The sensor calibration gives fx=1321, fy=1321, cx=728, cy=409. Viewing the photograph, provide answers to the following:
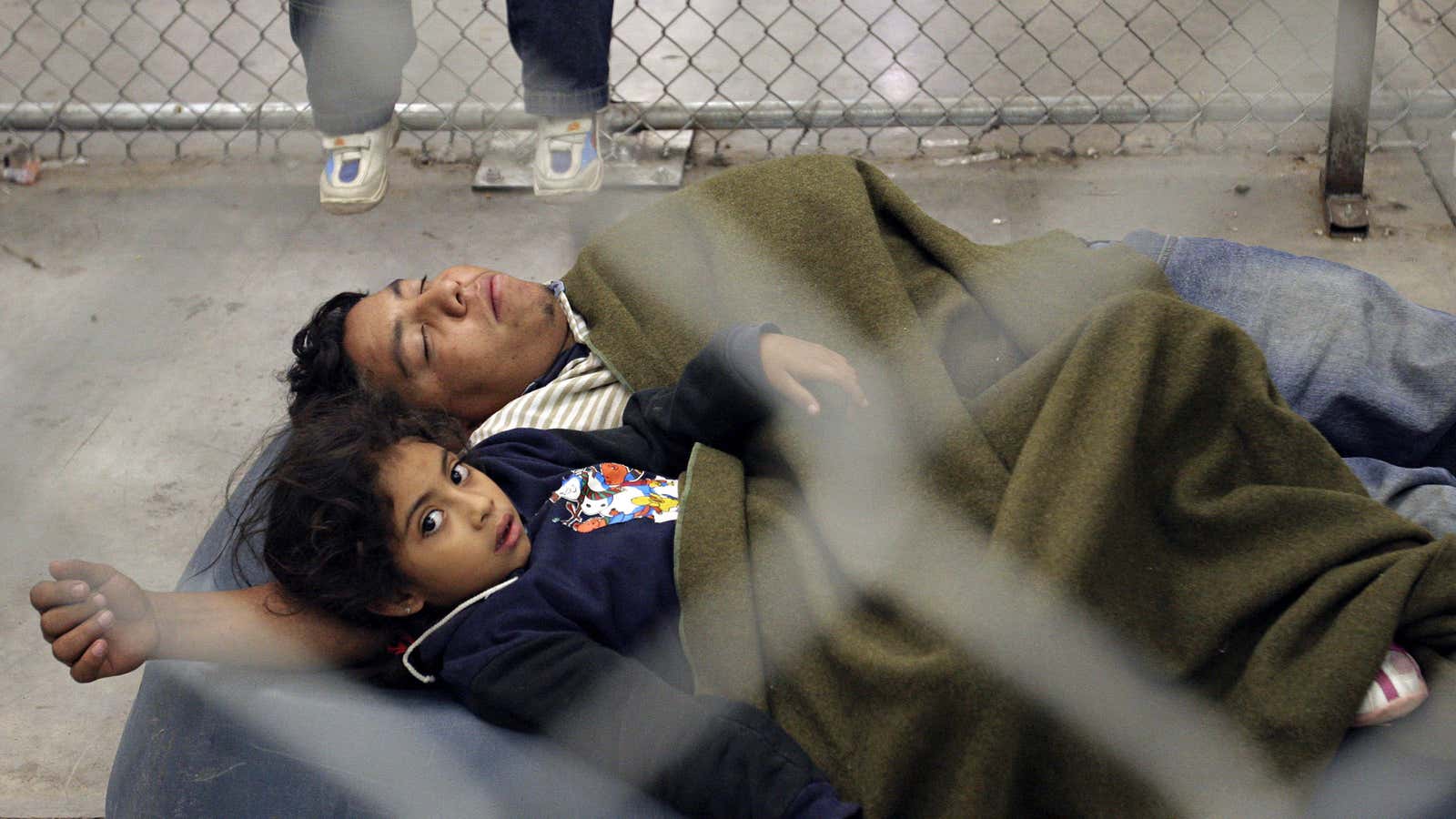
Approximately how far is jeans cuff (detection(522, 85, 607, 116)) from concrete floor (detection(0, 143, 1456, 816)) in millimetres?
320

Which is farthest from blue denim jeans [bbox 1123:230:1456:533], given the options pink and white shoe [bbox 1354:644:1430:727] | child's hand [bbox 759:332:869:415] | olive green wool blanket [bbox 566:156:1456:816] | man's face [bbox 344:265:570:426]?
man's face [bbox 344:265:570:426]

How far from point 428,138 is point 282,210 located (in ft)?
1.42

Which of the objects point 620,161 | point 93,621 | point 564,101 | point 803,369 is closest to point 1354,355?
point 803,369

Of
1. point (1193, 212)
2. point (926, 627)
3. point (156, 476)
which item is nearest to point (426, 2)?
point (156, 476)

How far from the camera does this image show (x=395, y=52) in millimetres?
2734

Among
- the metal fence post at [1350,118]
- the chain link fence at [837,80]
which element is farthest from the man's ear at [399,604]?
the metal fence post at [1350,118]

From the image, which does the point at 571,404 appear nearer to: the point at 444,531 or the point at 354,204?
the point at 444,531

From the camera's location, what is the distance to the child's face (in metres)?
1.51

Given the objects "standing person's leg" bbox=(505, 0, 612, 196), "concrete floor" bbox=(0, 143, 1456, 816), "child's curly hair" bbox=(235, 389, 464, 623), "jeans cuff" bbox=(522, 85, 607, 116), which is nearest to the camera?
"child's curly hair" bbox=(235, 389, 464, 623)

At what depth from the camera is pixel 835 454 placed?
1552mm

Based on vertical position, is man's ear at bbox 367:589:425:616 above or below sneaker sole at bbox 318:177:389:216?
above

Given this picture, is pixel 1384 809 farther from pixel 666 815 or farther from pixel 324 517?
pixel 324 517

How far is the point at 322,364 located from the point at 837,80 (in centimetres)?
197

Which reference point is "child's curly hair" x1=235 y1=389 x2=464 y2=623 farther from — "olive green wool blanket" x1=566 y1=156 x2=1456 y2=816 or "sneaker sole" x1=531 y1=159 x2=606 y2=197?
"sneaker sole" x1=531 y1=159 x2=606 y2=197
